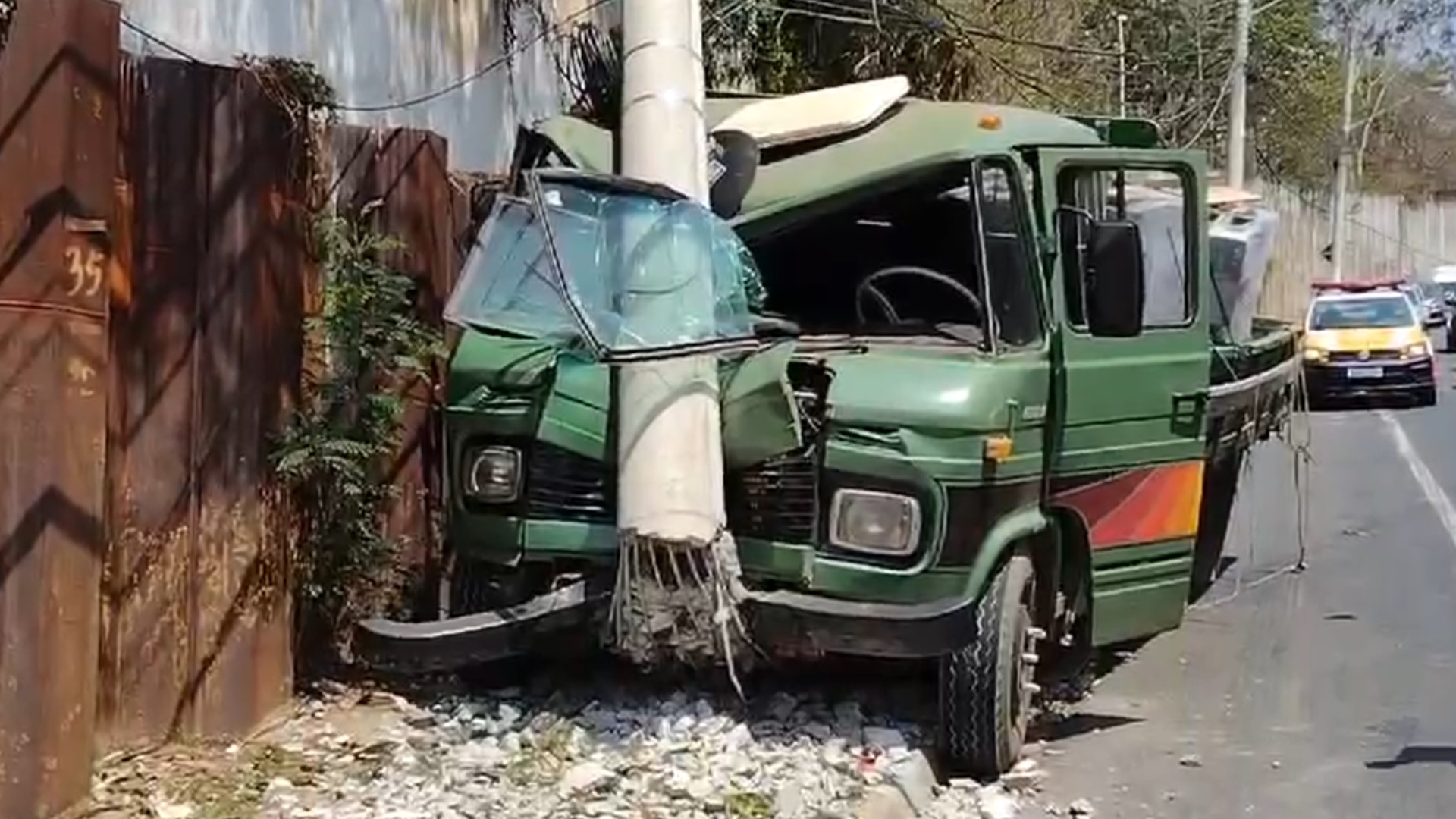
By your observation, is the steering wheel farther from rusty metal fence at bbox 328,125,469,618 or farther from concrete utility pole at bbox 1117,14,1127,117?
concrete utility pole at bbox 1117,14,1127,117

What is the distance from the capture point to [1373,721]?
27.0ft

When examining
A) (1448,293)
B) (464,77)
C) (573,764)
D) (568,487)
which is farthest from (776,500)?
(1448,293)

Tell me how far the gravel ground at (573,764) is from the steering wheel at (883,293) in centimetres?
159

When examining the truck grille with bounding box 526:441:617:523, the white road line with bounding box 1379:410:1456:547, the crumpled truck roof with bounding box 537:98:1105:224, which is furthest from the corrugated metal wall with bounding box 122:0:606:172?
the white road line with bounding box 1379:410:1456:547

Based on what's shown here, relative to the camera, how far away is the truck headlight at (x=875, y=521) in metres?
6.69

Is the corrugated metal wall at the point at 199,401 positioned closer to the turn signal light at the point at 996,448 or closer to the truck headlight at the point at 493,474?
the truck headlight at the point at 493,474

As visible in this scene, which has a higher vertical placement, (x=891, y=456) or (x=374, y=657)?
(x=891, y=456)

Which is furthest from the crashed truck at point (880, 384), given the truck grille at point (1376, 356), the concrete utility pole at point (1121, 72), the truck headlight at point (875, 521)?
the concrete utility pole at point (1121, 72)

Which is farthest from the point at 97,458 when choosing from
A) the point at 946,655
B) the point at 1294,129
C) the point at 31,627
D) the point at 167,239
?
the point at 1294,129

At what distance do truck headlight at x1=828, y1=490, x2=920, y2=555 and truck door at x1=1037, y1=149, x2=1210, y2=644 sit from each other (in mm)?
865

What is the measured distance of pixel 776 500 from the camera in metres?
6.81

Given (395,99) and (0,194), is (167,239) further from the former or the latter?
(395,99)

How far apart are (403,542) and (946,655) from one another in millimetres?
2315

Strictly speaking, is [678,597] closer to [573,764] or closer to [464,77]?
[573,764]
